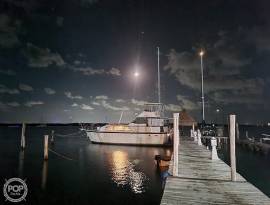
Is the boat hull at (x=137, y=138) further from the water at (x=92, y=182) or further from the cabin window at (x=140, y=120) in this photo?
the water at (x=92, y=182)

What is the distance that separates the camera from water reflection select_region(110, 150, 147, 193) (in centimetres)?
1856

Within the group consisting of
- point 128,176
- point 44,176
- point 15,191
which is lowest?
point 15,191

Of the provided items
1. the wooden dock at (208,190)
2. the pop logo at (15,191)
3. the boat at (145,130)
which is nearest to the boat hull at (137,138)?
the boat at (145,130)

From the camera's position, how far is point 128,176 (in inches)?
858

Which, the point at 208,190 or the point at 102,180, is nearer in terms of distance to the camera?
the point at 208,190

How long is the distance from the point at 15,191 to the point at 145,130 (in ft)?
89.4

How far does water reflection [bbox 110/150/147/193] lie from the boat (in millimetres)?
13474

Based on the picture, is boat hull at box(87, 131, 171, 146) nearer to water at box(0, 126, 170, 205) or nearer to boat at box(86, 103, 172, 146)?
boat at box(86, 103, 172, 146)

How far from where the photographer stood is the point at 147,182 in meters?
19.3

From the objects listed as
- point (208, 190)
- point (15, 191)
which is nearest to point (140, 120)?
point (15, 191)

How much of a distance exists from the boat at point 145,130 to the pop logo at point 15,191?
24678 mm

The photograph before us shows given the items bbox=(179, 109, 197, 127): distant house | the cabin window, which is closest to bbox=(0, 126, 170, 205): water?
the cabin window

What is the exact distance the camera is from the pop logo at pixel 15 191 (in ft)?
50.9

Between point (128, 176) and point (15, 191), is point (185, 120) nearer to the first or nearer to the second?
point (128, 176)
